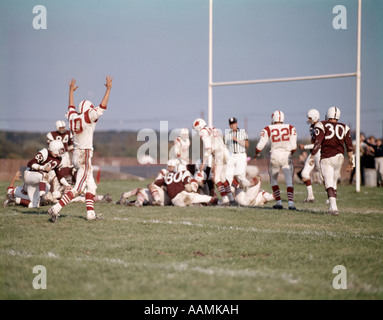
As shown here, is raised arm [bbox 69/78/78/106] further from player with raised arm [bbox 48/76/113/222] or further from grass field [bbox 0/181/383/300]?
grass field [bbox 0/181/383/300]

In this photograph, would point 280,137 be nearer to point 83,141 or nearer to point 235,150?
point 235,150

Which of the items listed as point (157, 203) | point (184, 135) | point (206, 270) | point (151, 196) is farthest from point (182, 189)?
point (206, 270)

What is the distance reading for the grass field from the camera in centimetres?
350

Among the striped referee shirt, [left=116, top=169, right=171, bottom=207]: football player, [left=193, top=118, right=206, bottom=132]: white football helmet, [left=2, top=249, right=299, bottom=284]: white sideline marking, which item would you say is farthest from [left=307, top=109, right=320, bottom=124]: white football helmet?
[left=2, top=249, right=299, bottom=284]: white sideline marking

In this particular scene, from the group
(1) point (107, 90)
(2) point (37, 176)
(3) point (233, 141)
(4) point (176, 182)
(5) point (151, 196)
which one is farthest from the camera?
(3) point (233, 141)

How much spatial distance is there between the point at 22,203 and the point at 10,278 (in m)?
6.15

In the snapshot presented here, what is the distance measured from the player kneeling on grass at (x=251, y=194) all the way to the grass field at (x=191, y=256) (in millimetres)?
2518

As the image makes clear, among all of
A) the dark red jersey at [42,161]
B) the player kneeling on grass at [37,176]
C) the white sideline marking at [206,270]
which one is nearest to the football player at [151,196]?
the player kneeling on grass at [37,176]

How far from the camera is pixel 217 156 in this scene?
35.9 feet

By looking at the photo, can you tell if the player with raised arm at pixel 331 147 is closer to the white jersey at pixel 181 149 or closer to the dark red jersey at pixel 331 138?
the dark red jersey at pixel 331 138

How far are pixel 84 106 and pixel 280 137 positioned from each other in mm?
4464

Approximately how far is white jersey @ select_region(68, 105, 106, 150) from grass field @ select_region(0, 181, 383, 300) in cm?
131

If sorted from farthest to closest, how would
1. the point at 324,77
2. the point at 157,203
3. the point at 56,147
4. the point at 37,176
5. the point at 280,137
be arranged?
the point at 324,77 < the point at 157,203 < the point at 280,137 < the point at 37,176 < the point at 56,147
